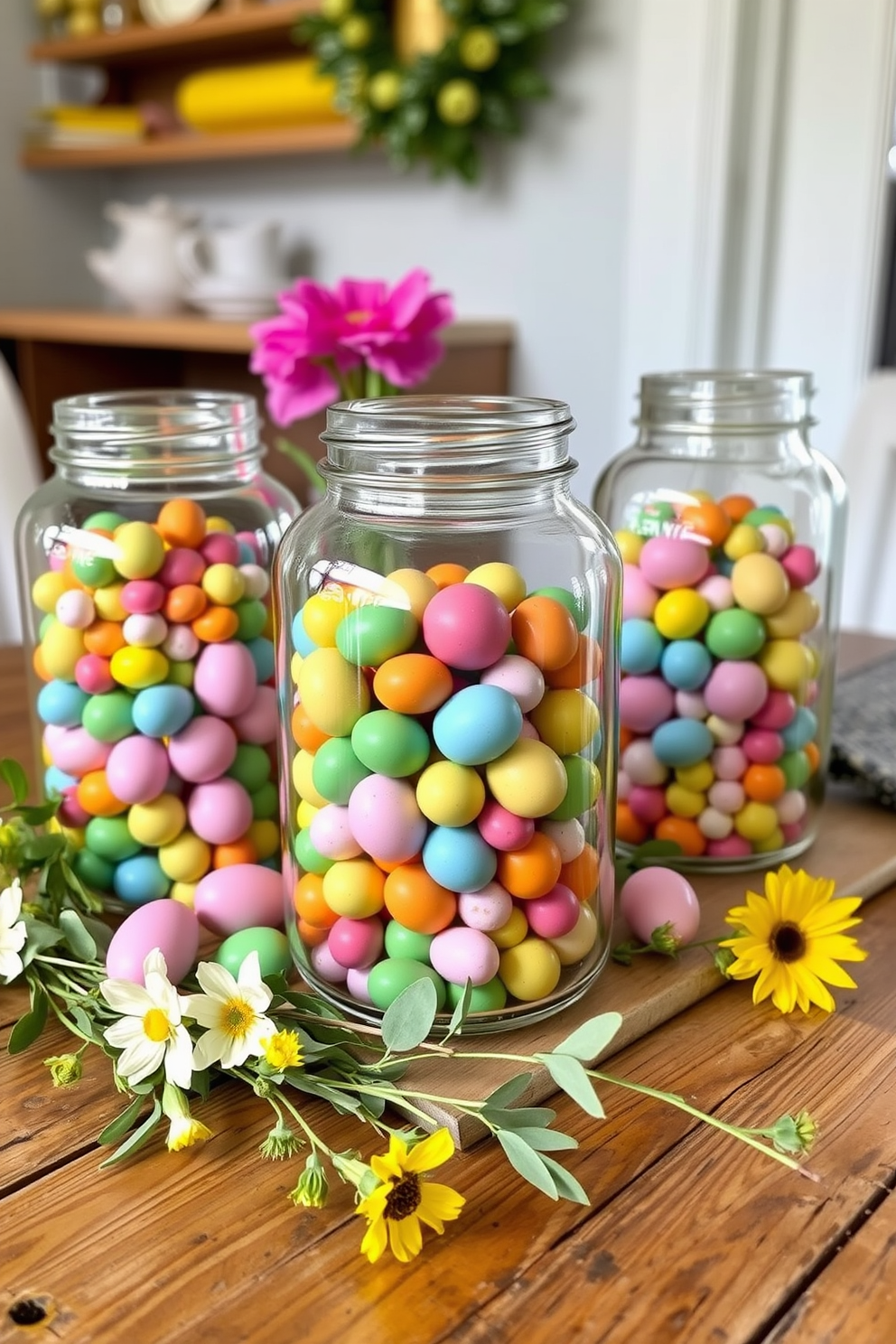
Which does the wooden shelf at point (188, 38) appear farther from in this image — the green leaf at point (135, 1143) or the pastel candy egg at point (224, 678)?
the green leaf at point (135, 1143)

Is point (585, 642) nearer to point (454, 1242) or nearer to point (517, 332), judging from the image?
point (454, 1242)

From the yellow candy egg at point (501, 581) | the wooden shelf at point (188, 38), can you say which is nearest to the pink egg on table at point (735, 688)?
the yellow candy egg at point (501, 581)

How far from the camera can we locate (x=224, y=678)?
2.31 feet

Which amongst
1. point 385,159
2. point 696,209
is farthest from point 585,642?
point 385,159

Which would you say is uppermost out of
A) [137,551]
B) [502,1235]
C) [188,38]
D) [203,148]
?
[188,38]

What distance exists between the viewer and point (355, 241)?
8.14 feet

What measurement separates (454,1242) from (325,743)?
0.22 metres

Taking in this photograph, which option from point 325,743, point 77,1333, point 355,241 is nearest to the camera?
point 77,1333

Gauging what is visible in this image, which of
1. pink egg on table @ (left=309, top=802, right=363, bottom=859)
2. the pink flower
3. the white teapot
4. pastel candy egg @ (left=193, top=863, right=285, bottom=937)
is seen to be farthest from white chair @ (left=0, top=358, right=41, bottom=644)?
pink egg on table @ (left=309, top=802, right=363, bottom=859)

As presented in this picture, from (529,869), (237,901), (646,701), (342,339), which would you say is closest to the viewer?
(529,869)

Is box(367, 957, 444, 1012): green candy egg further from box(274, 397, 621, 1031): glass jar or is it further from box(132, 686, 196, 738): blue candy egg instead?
box(132, 686, 196, 738): blue candy egg

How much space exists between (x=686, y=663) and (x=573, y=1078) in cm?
34

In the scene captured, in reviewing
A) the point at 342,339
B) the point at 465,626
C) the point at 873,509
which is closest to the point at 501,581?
the point at 465,626

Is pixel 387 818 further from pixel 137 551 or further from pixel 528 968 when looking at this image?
pixel 137 551
